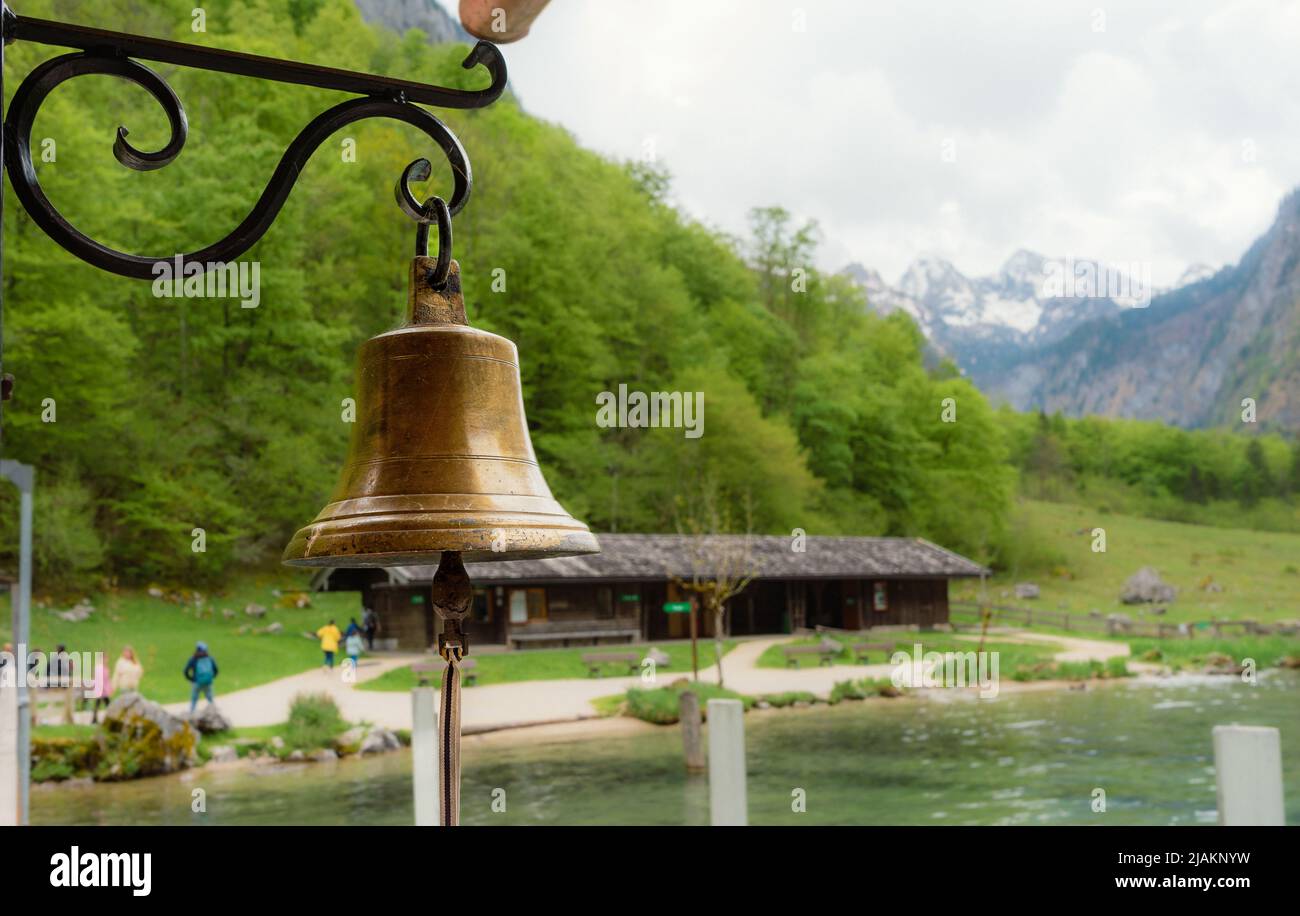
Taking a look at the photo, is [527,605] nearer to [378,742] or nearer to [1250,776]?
[378,742]

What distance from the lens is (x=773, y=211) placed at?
5775 cm

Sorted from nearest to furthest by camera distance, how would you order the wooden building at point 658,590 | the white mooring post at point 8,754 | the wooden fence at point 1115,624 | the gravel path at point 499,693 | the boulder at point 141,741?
1. the white mooring post at point 8,754
2. the boulder at point 141,741
3. the gravel path at point 499,693
4. the wooden building at point 658,590
5. the wooden fence at point 1115,624

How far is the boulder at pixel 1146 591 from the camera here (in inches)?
→ 1960

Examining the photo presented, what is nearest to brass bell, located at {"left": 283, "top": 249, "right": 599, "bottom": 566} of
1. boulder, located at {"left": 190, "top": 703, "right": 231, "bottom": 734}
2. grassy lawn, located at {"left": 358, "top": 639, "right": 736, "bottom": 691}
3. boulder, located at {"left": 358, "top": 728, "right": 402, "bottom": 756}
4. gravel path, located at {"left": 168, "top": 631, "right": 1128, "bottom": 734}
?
boulder, located at {"left": 358, "top": 728, "right": 402, "bottom": 756}

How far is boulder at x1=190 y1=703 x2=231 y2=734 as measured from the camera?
1792 centimetres

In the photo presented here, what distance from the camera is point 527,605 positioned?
29078 millimetres

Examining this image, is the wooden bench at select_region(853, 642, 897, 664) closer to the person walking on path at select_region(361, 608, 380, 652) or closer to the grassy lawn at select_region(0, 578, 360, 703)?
the person walking on path at select_region(361, 608, 380, 652)

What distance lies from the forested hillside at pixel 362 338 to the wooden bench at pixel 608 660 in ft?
38.5

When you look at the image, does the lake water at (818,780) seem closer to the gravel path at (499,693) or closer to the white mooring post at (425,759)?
the gravel path at (499,693)

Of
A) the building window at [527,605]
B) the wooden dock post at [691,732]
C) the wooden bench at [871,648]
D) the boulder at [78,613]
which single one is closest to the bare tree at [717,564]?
the wooden bench at [871,648]

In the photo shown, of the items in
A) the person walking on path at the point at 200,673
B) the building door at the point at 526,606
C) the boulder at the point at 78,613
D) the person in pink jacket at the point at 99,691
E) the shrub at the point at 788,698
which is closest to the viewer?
the person in pink jacket at the point at 99,691

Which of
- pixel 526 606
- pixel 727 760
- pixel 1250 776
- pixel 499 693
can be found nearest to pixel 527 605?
pixel 526 606
